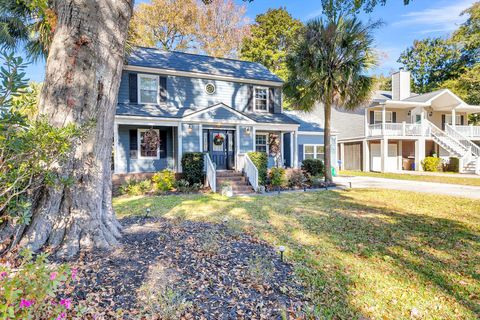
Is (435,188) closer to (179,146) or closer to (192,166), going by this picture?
(192,166)

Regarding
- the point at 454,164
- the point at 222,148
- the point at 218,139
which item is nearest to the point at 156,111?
the point at 218,139

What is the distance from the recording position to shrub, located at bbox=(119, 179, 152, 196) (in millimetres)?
10656

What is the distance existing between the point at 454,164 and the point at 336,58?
48.0 feet

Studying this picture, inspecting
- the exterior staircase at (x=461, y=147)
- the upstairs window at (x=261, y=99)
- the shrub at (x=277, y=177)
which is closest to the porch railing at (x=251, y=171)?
the shrub at (x=277, y=177)

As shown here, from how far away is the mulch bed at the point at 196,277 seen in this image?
8.58 ft

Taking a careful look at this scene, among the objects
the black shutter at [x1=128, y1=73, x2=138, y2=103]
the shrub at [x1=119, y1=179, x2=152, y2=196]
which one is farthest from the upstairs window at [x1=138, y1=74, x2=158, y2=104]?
the shrub at [x1=119, y1=179, x2=152, y2=196]

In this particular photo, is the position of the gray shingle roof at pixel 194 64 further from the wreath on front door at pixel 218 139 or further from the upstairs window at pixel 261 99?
the wreath on front door at pixel 218 139

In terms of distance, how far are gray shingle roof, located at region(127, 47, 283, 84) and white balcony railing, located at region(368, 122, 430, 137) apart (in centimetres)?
1039

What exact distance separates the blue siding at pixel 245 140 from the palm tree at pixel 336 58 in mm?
3468

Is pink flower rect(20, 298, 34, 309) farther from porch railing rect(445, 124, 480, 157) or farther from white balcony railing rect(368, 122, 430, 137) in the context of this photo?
porch railing rect(445, 124, 480, 157)

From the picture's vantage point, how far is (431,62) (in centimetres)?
3353

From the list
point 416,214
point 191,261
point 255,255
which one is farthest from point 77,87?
point 416,214

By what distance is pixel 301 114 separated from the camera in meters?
20.4

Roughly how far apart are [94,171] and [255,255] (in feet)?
8.37
